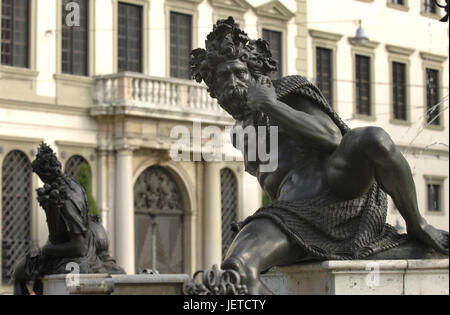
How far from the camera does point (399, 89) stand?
3934cm

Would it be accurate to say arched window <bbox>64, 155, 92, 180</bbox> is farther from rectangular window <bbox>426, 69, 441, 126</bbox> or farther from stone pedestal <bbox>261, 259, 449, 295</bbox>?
stone pedestal <bbox>261, 259, 449, 295</bbox>

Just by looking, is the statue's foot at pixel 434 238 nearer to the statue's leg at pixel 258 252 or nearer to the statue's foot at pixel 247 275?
the statue's leg at pixel 258 252

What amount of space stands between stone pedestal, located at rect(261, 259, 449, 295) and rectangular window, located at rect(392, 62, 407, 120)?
33840 millimetres

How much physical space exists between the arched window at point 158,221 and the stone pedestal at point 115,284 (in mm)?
20143

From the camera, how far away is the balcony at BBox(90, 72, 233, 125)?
30.0 metres

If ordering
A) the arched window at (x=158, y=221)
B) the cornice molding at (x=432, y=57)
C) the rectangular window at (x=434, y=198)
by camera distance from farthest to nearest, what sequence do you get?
the cornice molding at (x=432, y=57) < the rectangular window at (x=434, y=198) < the arched window at (x=158, y=221)

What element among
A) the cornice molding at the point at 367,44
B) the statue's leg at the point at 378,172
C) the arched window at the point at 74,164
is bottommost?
the statue's leg at the point at 378,172

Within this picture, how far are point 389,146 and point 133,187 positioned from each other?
85.9 feet

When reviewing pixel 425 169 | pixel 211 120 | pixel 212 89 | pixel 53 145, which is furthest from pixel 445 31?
pixel 212 89

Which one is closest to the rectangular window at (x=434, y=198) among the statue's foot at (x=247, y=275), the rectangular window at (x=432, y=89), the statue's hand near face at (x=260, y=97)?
the rectangular window at (x=432, y=89)

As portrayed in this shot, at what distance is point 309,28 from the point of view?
36.8 metres

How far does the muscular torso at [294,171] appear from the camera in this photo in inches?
215

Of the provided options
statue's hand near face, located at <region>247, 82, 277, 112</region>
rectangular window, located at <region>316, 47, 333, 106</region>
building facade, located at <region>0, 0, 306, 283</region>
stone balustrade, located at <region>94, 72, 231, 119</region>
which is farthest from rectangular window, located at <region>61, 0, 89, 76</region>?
statue's hand near face, located at <region>247, 82, 277, 112</region>

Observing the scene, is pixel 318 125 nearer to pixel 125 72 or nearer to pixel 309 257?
pixel 309 257
